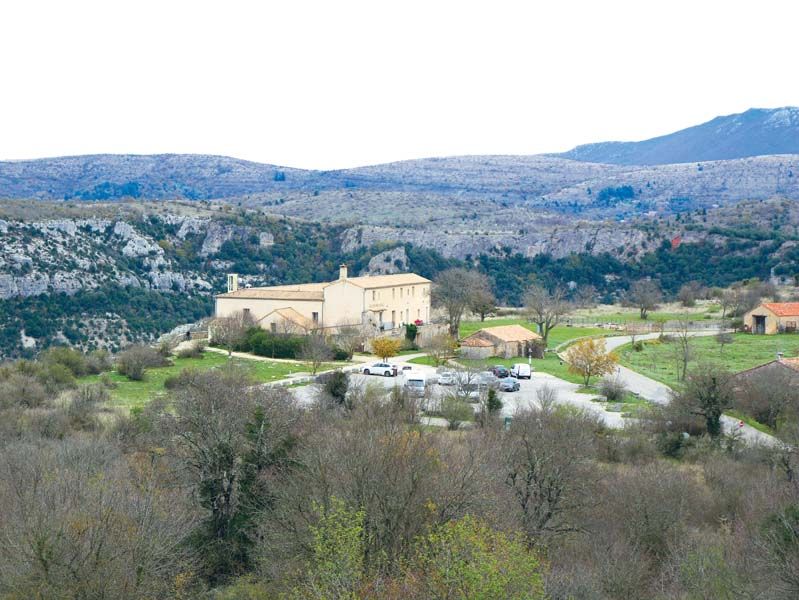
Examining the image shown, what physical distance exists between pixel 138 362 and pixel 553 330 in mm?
28726

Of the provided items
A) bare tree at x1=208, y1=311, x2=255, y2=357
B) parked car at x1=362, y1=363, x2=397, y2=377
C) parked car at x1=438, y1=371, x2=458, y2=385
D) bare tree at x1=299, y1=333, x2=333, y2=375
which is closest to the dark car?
→ parked car at x1=438, y1=371, x2=458, y2=385

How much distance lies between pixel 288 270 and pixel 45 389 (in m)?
47.8

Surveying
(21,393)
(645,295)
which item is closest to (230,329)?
(21,393)

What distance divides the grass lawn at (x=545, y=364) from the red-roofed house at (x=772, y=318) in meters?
14.2

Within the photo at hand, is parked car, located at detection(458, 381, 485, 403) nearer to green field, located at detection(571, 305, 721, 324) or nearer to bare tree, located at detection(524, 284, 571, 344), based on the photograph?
bare tree, located at detection(524, 284, 571, 344)

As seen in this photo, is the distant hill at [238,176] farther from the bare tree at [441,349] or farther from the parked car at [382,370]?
the parked car at [382,370]

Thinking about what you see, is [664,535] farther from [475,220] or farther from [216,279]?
[475,220]

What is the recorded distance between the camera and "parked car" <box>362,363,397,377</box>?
42.3 metres

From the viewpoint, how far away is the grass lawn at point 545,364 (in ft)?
143

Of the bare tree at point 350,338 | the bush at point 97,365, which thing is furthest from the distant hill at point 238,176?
the bush at point 97,365

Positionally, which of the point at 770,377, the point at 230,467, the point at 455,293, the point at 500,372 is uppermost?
the point at 230,467

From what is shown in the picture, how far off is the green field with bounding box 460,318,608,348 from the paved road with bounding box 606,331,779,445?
2.64m

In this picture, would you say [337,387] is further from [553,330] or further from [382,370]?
[553,330]

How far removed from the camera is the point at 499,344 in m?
50.4
